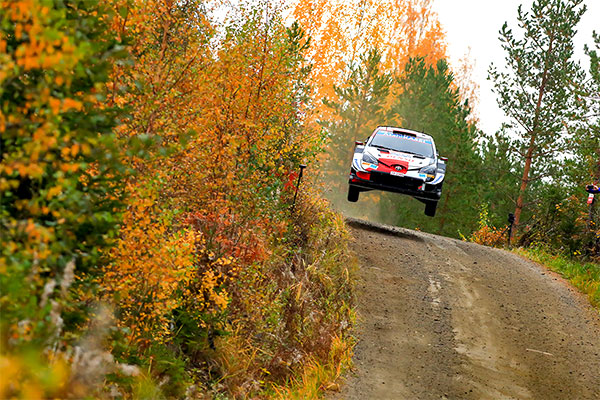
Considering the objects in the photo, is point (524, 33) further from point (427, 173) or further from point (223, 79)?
point (223, 79)

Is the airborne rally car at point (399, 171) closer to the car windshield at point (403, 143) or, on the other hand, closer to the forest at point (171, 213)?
the car windshield at point (403, 143)

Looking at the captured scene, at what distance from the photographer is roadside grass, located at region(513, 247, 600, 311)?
1259 cm

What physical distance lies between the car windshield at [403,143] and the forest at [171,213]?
7.46ft

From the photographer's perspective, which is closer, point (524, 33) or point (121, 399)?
point (121, 399)

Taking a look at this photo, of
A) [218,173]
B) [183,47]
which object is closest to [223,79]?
[183,47]

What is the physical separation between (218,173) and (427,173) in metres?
7.28

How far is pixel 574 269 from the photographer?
563 inches

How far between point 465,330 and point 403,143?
20.3 feet

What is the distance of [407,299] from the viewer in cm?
1082

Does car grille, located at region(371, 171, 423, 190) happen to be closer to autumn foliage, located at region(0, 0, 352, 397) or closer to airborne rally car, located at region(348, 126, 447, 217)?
airborne rally car, located at region(348, 126, 447, 217)

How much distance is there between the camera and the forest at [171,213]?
125 inches

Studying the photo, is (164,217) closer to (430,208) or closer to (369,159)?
(369,159)

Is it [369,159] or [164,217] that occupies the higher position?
[369,159]

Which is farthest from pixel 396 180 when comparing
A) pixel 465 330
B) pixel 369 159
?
pixel 465 330
